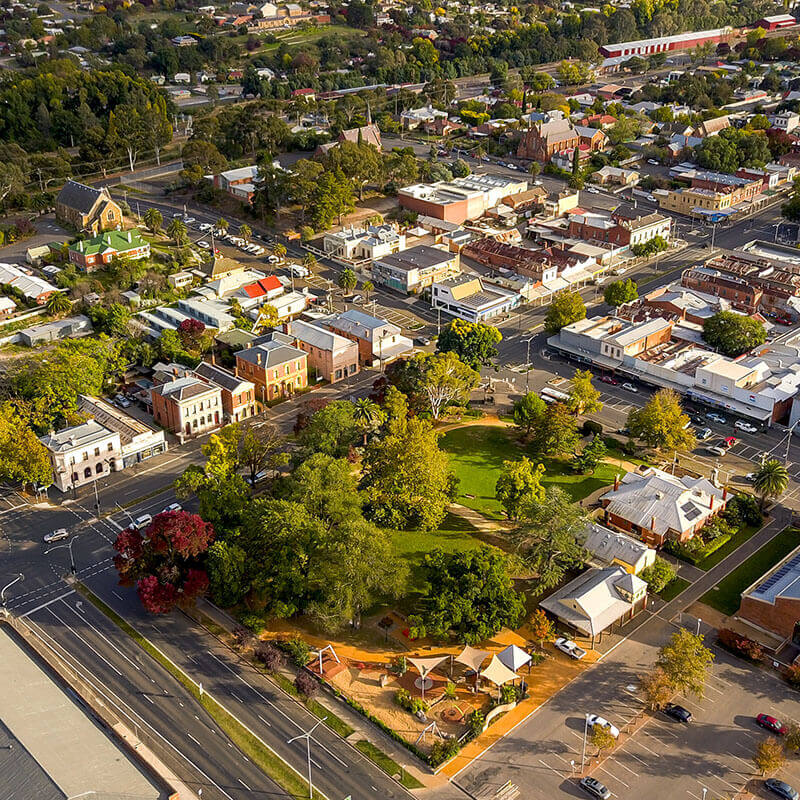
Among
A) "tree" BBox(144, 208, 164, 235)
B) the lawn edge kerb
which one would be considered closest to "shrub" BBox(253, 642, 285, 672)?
the lawn edge kerb

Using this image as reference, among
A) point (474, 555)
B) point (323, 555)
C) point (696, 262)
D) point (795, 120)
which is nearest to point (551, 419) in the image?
point (474, 555)

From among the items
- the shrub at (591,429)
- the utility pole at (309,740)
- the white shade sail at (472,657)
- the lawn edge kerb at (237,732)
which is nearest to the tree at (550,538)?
the white shade sail at (472,657)

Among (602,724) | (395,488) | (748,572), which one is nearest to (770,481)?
(748,572)

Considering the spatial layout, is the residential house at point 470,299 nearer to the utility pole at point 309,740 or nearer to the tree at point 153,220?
the tree at point 153,220

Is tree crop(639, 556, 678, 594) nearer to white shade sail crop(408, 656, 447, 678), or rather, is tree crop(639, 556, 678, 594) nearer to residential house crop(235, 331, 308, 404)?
white shade sail crop(408, 656, 447, 678)

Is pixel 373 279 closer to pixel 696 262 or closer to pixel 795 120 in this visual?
pixel 696 262

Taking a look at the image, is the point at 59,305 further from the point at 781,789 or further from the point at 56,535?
the point at 781,789
